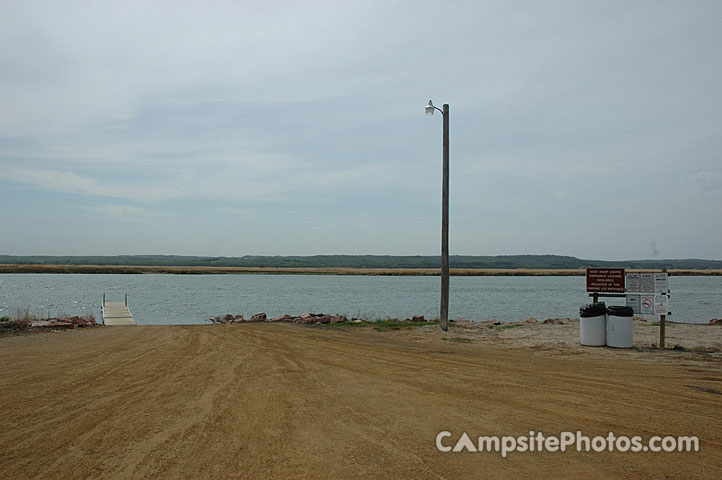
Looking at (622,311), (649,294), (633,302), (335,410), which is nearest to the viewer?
(335,410)

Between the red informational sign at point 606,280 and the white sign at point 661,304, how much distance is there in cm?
97

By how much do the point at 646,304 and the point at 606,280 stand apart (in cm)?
115

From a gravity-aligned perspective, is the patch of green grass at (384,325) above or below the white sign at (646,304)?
below

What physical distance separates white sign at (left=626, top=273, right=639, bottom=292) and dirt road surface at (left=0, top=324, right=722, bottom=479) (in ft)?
6.44

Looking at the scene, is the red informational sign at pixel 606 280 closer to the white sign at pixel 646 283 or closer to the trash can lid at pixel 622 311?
the white sign at pixel 646 283

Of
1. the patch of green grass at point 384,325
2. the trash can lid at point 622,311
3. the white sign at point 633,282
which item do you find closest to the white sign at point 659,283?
the white sign at point 633,282

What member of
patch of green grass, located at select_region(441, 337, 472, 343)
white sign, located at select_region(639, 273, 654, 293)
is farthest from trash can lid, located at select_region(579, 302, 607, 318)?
patch of green grass, located at select_region(441, 337, 472, 343)

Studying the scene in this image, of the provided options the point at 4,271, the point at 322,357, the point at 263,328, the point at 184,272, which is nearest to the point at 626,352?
the point at 322,357

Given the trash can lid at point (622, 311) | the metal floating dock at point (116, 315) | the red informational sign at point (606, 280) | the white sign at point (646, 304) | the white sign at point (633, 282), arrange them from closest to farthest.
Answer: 1. the trash can lid at point (622, 311)
2. the white sign at point (646, 304)
3. the white sign at point (633, 282)
4. the red informational sign at point (606, 280)
5. the metal floating dock at point (116, 315)

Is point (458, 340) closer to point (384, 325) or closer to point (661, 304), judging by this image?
point (384, 325)

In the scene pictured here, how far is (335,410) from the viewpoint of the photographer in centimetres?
657

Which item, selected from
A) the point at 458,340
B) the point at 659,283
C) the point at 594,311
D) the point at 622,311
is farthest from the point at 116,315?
the point at 659,283

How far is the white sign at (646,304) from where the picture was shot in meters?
12.7

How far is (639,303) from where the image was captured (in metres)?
12.9
